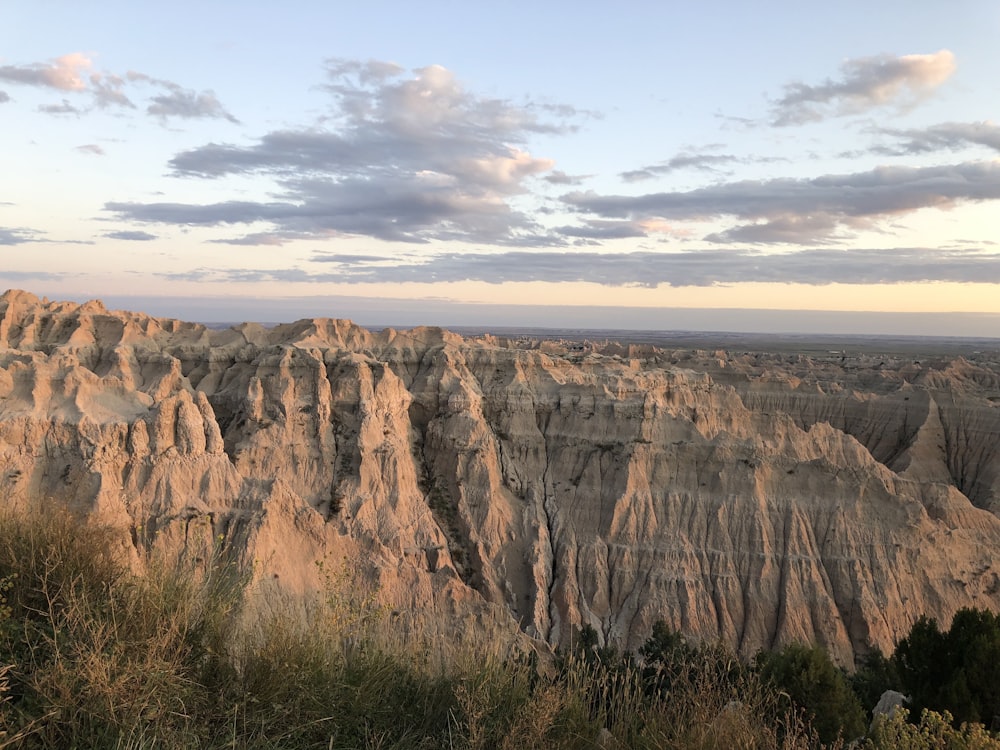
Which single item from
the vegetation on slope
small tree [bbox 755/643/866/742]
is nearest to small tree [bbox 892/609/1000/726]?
small tree [bbox 755/643/866/742]

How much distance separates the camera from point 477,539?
38438 mm

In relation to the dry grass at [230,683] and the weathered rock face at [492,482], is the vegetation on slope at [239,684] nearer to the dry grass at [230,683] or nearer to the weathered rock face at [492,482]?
the dry grass at [230,683]

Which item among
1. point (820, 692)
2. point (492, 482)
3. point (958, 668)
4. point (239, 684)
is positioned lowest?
point (492, 482)

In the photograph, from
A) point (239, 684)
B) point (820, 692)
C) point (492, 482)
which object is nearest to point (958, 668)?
point (820, 692)

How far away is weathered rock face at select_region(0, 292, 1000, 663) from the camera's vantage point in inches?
1237

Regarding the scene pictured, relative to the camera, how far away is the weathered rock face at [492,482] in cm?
3142

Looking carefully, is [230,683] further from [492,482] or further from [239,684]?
[492,482]

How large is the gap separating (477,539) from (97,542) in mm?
31311

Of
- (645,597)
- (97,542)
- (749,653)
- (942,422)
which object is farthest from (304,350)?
(942,422)

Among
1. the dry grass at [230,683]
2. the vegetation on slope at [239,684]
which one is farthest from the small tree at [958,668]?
the vegetation on slope at [239,684]

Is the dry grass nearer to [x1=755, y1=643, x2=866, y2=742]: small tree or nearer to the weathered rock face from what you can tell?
[x1=755, y1=643, x2=866, y2=742]: small tree

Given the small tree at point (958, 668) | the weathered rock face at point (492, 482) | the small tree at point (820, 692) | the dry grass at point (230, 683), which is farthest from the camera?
→ the weathered rock face at point (492, 482)

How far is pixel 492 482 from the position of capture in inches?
1629

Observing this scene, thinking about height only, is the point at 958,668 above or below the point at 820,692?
above
